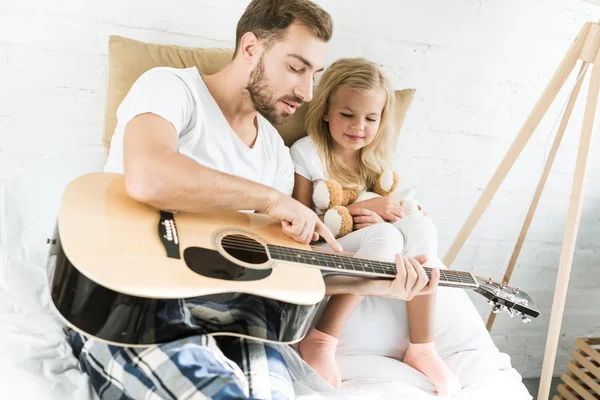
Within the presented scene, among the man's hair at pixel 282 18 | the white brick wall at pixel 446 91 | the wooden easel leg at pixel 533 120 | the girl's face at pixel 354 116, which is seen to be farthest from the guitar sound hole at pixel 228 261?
the wooden easel leg at pixel 533 120

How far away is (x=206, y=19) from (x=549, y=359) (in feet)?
4.60

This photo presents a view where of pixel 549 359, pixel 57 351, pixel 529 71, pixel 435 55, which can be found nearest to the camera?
pixel 57 351

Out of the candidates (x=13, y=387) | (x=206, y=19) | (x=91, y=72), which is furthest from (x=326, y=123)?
(x=13, y=387)

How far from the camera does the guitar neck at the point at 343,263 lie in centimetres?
113

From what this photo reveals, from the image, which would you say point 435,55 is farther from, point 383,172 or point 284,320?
point 284,320

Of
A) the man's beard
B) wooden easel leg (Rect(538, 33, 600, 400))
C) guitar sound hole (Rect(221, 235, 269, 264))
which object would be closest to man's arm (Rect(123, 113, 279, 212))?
guitar sound hole (Rect(221, 235, 269, 264))

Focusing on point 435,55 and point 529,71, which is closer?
point 435,55

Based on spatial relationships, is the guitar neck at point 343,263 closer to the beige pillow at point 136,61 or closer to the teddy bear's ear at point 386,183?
the teddy bear's ear at point 386,183

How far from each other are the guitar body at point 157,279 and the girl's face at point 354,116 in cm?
60

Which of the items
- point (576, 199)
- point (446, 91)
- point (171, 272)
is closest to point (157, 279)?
point (171, 272)

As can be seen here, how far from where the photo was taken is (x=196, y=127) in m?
1.36

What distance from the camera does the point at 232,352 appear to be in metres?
1.11

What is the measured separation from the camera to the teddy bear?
152cm

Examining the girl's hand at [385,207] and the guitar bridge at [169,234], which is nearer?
the guitar bridge at [169,234]
